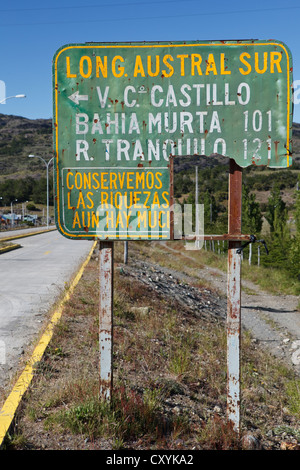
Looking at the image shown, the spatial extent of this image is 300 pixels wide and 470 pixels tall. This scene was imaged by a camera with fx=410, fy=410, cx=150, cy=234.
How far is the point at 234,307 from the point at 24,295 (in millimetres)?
6885

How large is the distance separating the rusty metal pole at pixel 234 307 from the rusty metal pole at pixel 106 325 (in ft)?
3.77

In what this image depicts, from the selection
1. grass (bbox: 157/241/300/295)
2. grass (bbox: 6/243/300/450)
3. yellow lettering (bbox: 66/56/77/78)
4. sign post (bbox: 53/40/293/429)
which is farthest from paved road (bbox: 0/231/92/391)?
grass (bbox: 157/241/300/295)

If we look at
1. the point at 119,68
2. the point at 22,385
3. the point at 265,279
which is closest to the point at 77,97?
the point at 119,68

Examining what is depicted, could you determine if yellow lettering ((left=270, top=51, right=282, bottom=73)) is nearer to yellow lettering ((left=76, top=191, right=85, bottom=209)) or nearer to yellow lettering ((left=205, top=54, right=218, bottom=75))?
yellow lettering ((left=205, top=54, right=218, bottom=75))

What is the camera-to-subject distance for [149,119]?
396 centimetres

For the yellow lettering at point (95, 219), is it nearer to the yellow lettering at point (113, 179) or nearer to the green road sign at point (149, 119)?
the green road sign at point (149, 119)

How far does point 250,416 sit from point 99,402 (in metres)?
2.44

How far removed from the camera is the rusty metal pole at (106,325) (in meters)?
4.00

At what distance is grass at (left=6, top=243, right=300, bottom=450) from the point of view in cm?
373

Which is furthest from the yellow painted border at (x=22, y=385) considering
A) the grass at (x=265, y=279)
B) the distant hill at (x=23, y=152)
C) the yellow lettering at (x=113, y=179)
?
the distant hill at (x=23, y=152)
